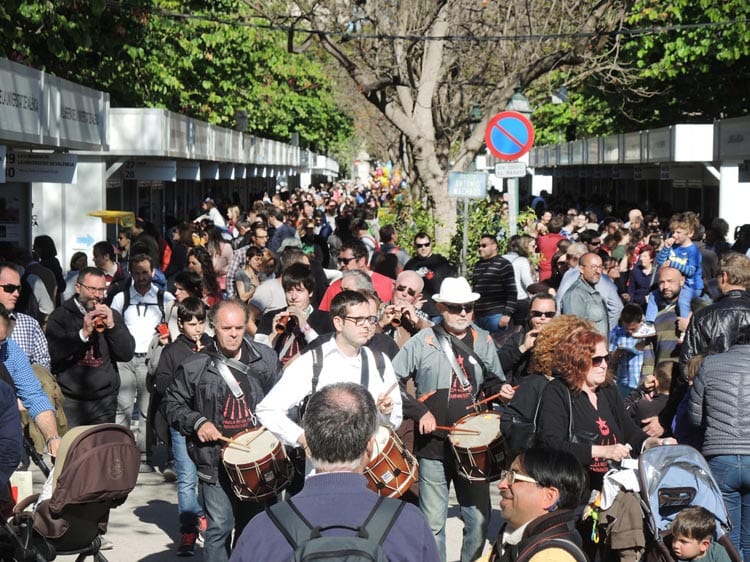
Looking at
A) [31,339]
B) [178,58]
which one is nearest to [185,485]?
[31,339]

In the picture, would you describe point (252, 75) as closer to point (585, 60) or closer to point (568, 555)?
point (585, 60)

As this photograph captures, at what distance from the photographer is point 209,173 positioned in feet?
115

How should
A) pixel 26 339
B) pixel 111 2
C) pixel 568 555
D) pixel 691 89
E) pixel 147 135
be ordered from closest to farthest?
pixel 568 555 < pixel 26 339 < pixel 111 2 < pixel 147 135 < pixel 691 89

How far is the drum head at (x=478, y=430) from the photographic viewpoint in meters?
7.11

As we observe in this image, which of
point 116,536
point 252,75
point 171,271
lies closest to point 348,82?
point 252,75

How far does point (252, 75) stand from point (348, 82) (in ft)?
30.0

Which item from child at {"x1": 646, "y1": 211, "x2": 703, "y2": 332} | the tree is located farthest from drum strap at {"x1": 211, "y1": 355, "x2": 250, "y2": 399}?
Result: the tree

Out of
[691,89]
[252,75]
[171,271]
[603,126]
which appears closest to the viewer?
[171,271]

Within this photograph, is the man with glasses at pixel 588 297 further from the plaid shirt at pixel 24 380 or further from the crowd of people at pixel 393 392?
the plaid shirt at pixel 24 380

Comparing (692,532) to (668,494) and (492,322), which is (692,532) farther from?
(492,322)

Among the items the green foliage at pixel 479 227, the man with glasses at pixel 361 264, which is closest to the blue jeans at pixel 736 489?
the man with glasses at pixel 361 264

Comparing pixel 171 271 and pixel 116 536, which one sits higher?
pixel 171 271

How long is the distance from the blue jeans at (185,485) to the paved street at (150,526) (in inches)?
8.2

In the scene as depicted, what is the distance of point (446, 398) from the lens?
25.0ft
